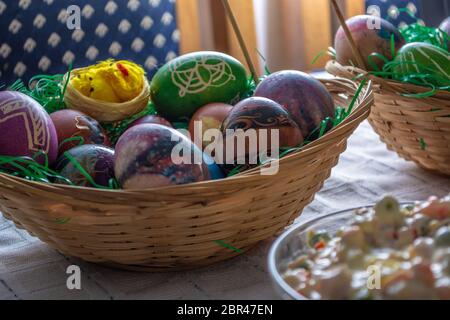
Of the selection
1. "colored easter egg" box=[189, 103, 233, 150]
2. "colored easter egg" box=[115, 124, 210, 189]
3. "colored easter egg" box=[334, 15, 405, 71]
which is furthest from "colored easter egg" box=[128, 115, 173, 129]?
"colored easter egg" box=[334, 15, 405, 71]

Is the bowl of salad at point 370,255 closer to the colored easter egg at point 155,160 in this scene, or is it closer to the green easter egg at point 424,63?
the colored easter egg at point 155,160

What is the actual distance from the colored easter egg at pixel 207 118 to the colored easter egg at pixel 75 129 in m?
0.09

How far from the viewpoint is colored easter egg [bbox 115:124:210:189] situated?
1.86 ft

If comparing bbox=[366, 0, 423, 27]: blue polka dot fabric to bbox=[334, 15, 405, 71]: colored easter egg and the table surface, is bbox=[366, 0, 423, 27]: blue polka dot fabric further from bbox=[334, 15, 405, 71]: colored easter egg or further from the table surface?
the table surface

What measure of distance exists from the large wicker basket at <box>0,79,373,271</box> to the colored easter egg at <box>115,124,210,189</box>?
0.04m

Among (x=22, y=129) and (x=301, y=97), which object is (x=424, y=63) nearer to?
(x=301, y=97)

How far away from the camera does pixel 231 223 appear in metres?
0.57

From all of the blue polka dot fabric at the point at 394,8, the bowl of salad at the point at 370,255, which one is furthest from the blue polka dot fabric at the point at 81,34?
the bowl of salad at the point at 370,255

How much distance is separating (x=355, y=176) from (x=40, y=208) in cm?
39

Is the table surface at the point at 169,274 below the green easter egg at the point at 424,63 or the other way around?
below

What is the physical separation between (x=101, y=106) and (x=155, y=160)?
0.22 meters

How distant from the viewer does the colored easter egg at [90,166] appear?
619mm

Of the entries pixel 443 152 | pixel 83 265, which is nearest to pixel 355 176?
pixel 443 152

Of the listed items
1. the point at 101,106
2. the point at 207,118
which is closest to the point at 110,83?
the point at 101,106
